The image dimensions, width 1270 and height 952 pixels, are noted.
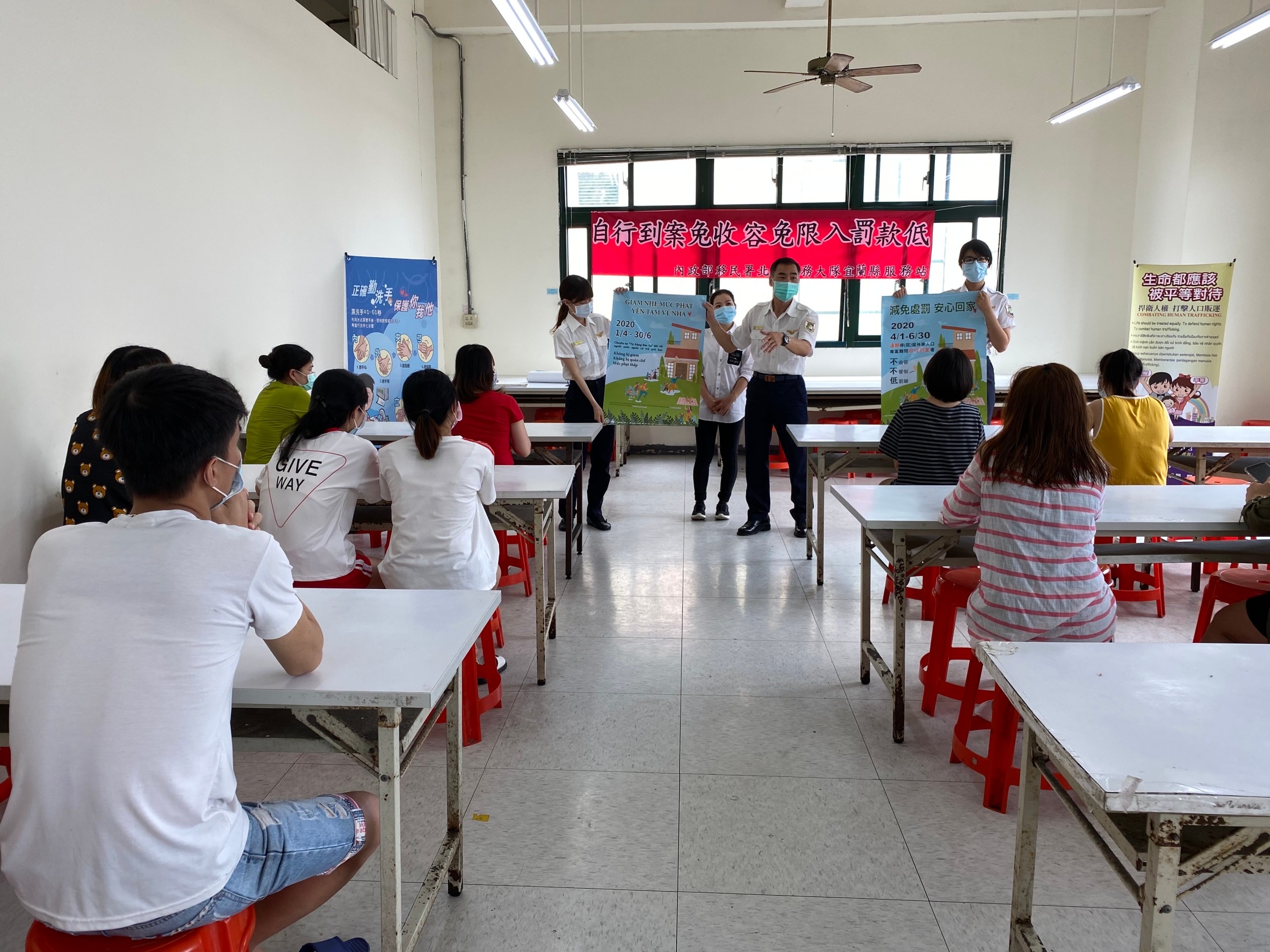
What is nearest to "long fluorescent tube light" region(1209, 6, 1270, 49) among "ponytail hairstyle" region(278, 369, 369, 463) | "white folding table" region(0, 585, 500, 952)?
"ponytail hairstyle" region(278, 369, 369, 463)

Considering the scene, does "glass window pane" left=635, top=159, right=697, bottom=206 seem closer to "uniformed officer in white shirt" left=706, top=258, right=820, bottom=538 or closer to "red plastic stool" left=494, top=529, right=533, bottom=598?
"uniformed officer in white shirt" left=706, top=258, right=820, bottom=538

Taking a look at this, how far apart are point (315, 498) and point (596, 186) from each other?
573cm

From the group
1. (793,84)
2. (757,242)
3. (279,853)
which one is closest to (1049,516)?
(279,853)

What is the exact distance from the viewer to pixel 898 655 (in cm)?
243

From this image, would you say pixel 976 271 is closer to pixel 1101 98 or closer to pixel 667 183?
pixel 1101 98

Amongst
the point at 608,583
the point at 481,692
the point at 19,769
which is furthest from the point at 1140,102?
the point at 19,769

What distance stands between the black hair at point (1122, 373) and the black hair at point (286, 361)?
321 centimetres

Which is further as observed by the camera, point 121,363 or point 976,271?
point 976,271

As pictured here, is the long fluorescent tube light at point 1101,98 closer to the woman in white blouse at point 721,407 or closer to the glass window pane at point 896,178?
the glass window pane at point 896,178

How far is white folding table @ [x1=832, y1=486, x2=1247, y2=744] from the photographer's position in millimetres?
2320

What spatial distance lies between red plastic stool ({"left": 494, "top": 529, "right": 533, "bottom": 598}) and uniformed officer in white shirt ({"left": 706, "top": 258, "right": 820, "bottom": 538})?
1341mm

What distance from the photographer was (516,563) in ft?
13.5

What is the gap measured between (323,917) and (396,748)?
669 millimetres

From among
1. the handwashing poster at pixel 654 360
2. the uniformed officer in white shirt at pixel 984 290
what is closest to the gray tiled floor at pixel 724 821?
the uniformed officer in white shirt at pixel 984 290
